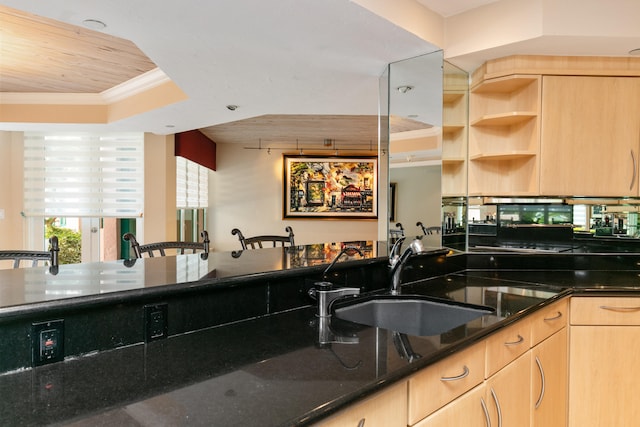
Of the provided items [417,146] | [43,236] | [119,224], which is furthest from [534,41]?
[43,236]

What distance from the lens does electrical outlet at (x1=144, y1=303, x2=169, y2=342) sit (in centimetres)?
122

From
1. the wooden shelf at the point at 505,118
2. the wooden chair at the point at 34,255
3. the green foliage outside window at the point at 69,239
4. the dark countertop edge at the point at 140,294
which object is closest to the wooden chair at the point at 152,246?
the wooden chair at the point at 34,255

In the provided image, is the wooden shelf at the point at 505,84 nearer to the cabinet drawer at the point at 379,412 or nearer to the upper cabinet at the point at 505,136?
the upper cabinet at the point at 505,136

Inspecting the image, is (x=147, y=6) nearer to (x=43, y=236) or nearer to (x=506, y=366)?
(x=506, y=366)

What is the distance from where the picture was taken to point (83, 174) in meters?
4.96

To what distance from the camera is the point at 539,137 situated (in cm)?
242

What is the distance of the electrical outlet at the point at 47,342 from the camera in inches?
40.1

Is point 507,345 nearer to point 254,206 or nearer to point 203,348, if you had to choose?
point 203,348

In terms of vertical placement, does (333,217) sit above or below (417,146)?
below

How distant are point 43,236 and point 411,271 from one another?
471 cm

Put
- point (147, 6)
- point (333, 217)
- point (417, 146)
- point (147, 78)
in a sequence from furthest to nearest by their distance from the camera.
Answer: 1. point (333, 217)
2. point (147, 78)
3. point (417, 146)
4. point (147, 6)

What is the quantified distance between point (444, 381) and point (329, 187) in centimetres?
574

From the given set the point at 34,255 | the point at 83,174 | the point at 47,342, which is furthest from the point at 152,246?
the point at 83,174

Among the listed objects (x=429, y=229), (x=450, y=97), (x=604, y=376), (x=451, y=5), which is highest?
(x=451, y=5)
